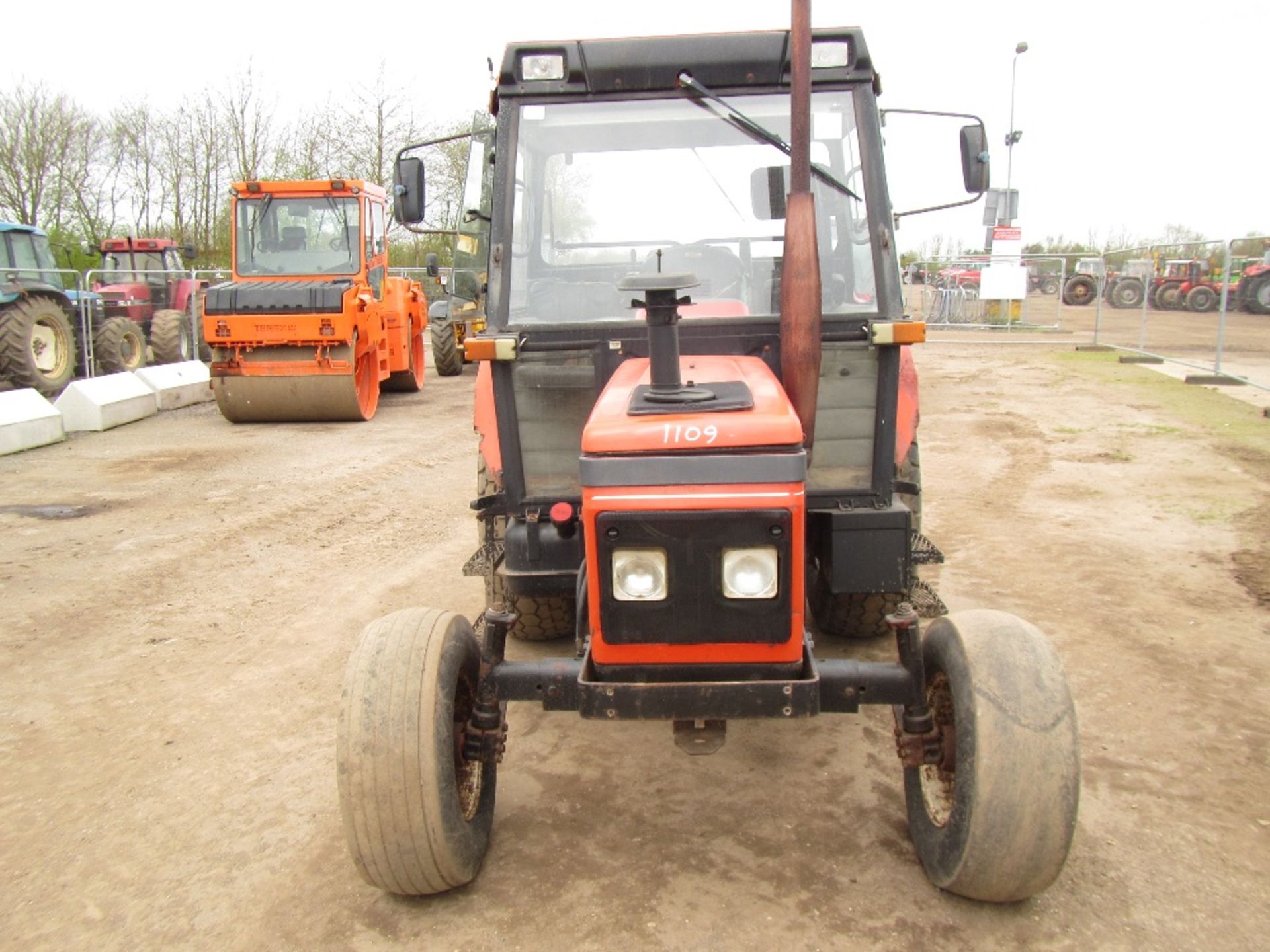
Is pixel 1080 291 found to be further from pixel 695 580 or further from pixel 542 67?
pixel 695 580

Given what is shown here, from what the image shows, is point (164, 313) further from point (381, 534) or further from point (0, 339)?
point (381, 534)

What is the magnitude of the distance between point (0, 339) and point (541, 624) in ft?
32.9

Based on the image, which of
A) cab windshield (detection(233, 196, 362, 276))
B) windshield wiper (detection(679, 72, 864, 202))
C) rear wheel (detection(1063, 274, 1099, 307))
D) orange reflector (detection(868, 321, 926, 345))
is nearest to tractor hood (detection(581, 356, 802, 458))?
orange reflector (detection(868, 321, 926, 345))

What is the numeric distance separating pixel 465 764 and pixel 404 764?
0.41m

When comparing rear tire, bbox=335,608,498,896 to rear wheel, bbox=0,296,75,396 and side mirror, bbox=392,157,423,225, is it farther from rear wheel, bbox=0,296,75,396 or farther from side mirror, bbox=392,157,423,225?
rear wheel, bbox=0,296,75,396

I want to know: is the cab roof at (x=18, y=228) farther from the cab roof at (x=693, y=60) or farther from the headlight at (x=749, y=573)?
the headlight at (x=749, y=573)

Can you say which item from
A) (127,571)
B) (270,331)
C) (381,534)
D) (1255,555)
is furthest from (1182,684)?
(270,331)

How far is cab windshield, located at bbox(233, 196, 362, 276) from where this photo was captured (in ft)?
38.1

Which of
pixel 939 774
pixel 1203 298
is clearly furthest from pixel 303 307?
pixel 1203 298

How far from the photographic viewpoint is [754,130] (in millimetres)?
3555

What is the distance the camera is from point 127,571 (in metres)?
6.00

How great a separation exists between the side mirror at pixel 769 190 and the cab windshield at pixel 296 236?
337 inches

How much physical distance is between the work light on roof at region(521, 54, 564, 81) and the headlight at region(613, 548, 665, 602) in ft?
6.19

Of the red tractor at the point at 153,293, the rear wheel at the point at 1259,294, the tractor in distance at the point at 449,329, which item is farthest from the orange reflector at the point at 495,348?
the rear wheel at the point at 1259,294
